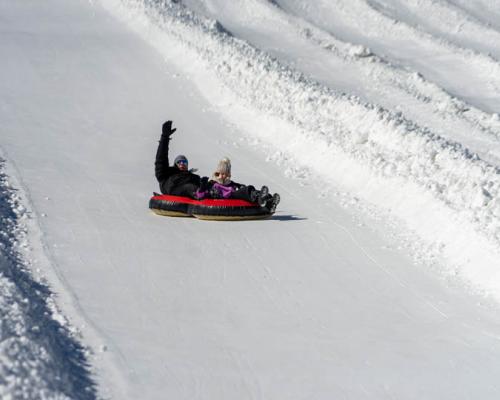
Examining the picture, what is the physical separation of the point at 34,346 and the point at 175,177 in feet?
17.7

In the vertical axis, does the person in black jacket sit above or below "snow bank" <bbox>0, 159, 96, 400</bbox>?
above

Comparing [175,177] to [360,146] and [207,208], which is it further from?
[360,146]

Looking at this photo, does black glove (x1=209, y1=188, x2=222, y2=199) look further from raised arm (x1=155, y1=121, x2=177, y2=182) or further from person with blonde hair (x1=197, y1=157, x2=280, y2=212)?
raised arm (x1=155, y1=121, x2=177, y2=182)

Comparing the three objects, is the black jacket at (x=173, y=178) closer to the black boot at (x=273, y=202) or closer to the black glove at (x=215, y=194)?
the black glove at (x=215, y=194)

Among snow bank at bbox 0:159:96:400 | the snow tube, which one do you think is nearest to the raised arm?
the snow tube

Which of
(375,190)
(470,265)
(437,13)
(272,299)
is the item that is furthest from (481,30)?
(272,299)

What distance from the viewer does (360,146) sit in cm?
1462

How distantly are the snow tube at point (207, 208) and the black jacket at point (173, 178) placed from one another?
0.40ft

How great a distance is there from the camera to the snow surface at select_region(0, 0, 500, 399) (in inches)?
262

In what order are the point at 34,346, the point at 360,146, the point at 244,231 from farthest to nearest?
the point at 360,146, the point at 244,231, the point at 34,346

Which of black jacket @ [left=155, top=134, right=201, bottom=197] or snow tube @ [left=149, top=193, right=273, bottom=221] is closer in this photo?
snow tube @ [left=149, top=193, right=273, bottom=221]

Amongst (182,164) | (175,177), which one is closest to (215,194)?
(175,177)

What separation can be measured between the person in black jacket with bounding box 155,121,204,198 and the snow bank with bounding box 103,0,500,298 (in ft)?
10.8

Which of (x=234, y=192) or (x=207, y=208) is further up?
(x=234, y=192)
